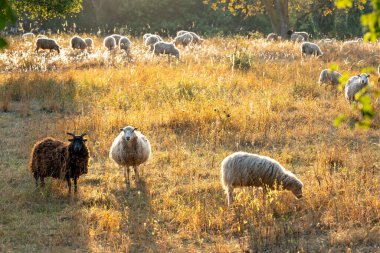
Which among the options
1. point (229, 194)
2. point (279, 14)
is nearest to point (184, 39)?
point (279, 14)

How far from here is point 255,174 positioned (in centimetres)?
768

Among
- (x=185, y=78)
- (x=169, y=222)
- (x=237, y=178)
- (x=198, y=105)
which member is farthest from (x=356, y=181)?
(x=185, y=78)

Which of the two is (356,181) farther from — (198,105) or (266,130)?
(198,105)

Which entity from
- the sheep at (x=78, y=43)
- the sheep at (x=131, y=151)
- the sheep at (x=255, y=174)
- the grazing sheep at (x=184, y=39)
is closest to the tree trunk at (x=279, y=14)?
the grazing sheep at (x=184, y=39)

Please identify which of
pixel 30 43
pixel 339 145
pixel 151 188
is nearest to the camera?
pixel 151 188

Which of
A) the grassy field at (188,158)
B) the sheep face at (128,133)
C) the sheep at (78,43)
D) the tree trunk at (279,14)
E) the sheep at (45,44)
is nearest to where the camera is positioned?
the grassy field at (188,158)

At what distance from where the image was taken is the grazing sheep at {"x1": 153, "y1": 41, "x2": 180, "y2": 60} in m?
23.4

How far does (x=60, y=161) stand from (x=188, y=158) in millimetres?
2758

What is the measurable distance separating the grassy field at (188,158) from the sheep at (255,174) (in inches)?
8.6

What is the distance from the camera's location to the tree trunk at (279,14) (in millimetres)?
33438

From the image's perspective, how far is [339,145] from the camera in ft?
34.8

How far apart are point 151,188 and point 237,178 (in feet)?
6.18

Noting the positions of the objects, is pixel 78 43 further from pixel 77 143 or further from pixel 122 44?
pixel 77 143

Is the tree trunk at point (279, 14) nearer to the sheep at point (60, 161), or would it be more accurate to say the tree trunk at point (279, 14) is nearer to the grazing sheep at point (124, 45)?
the grazing sheep at point (124, 45)
